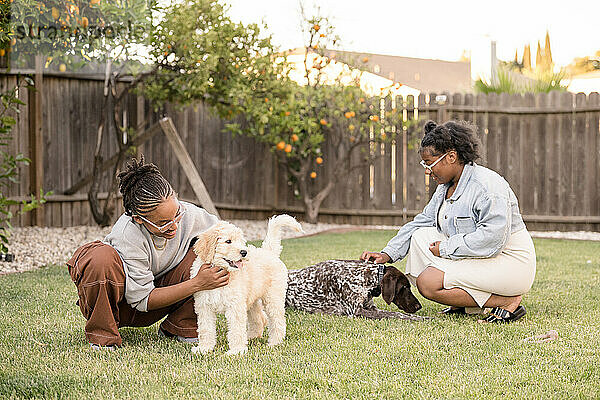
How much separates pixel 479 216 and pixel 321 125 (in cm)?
737

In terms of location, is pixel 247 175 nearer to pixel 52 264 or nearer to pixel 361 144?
pixel 361 144

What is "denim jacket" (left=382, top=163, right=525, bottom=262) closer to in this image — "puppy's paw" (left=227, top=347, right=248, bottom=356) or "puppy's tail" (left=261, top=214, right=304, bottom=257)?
"puppy's tail" (left=261, top=214, right=304, bottom=257)

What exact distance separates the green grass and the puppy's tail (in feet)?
1.84

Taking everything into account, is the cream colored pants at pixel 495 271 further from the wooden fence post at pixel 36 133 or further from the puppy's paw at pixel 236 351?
the wooden fence post at pixel 36 133

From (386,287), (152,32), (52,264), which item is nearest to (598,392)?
(386,287)

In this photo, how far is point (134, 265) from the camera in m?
3.90

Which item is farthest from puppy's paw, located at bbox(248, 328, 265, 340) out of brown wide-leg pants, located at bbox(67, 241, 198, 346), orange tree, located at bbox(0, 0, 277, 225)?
orange tree, located at bbox(0, 0, 277, 225)

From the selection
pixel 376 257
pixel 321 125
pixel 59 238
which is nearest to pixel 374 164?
pixel 321 125

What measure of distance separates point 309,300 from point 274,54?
5.53 metres

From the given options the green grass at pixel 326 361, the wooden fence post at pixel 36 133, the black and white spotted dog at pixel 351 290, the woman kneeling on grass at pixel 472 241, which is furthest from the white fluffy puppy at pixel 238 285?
the wooden fence post at pixel 36 133

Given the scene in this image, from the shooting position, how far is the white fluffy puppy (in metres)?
3.78

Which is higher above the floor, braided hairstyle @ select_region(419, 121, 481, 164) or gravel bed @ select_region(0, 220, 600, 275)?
braided hairstyle @ select_region(419, 121, 481, 164)

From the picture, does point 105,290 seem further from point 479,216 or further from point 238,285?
point 479,216

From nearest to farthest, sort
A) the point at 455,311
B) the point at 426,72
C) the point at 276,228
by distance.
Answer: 1. the point at 276,228
2. the point at 455,311
3. the point at 426,72
